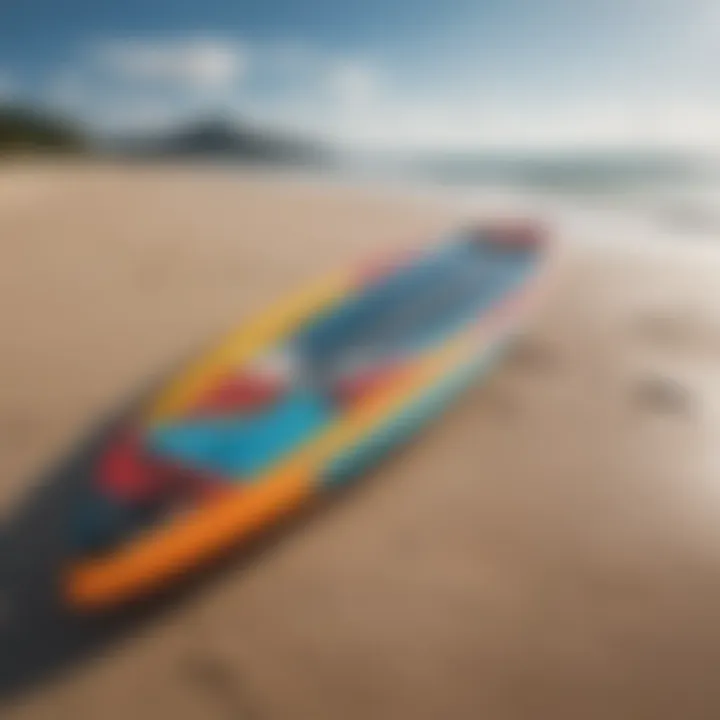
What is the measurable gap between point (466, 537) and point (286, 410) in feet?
1.52

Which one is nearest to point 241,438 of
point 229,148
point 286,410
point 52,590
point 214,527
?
point 286,410

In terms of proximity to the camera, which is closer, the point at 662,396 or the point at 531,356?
the point at 662,396

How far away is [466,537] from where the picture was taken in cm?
153

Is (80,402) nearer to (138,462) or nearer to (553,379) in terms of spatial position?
(138,462)

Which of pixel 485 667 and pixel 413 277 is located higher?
pixel 413 277

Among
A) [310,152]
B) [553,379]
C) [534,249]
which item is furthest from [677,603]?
[310,152]

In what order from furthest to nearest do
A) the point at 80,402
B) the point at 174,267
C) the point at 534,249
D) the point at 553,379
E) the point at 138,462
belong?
1. the point at 174,267
2. the point at 534,249
3. the point at 553,379
4. the point at 80,402
5. the point at 138,462

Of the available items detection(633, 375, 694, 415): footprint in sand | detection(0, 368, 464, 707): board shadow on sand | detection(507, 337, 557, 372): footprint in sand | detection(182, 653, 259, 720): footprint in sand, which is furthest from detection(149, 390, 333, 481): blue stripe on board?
detection(633, 375, 694, 415): footprint in sand

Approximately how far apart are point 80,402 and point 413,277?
105 centimetres

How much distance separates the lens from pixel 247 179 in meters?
4.91

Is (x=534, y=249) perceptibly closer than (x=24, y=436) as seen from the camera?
No

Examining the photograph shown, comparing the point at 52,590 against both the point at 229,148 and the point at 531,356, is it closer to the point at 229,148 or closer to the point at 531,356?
the point at 531,356

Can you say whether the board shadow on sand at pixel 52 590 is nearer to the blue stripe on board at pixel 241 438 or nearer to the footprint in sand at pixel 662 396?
the blue stripe on board at pixel 241 438

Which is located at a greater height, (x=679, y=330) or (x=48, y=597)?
(x=679, y=330)
